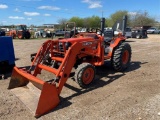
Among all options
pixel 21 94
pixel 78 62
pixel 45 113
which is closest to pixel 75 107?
pixel 45 113

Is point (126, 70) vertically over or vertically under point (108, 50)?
under

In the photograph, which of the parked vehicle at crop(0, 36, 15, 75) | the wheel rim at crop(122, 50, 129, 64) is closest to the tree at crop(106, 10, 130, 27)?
the wheel rim at crop(122, 50, 129, 64)

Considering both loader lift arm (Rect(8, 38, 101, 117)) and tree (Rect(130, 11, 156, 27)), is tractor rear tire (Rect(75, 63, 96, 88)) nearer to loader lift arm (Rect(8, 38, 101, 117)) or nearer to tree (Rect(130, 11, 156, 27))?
loader lift arm (Rect(8, 38, 101, 117))

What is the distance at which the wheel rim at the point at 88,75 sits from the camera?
5.28m

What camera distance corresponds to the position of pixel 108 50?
682 cm

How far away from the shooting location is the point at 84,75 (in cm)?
526

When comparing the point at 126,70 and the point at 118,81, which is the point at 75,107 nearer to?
the point at 118,81

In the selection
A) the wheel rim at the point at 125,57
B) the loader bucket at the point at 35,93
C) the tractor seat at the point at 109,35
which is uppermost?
the tractor seat at the point at 109,35

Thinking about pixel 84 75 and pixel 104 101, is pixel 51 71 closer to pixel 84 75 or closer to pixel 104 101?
pixel 84 75

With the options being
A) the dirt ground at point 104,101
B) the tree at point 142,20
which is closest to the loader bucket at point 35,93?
the dirt ground at point 104,101

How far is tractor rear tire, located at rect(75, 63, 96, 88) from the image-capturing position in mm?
5113

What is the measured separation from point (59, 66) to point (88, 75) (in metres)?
0.92

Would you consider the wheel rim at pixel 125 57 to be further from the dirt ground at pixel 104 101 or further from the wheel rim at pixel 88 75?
the wheel rim at pixel 88 75

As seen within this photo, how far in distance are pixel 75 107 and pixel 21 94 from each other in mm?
1487
